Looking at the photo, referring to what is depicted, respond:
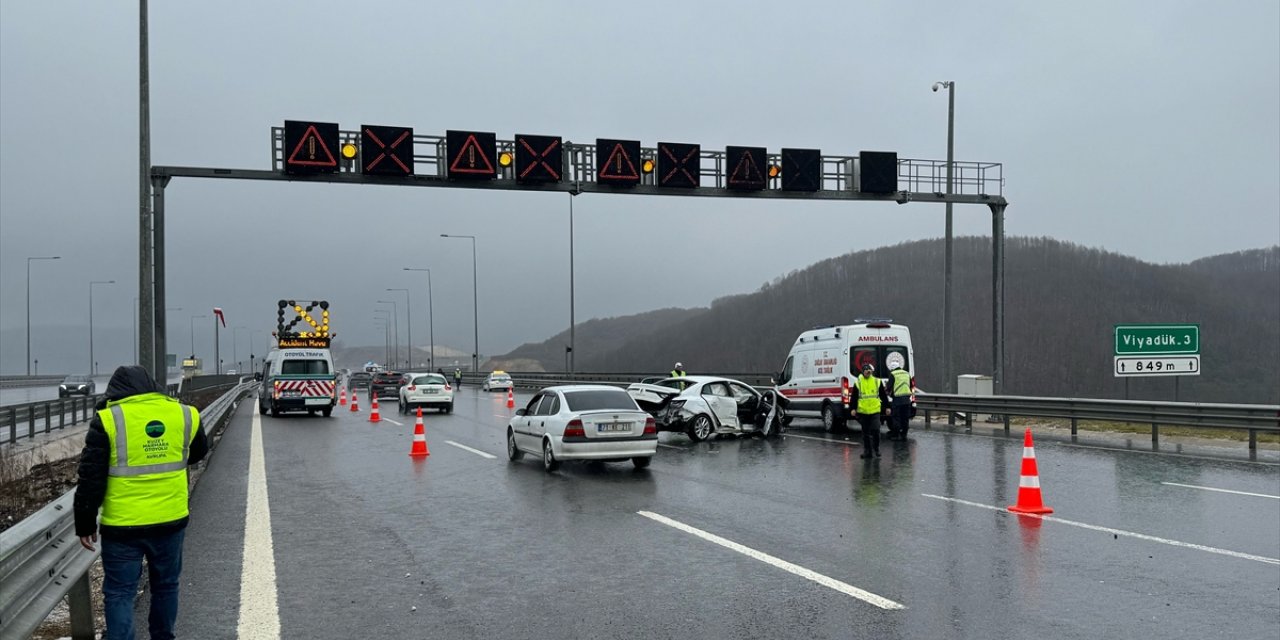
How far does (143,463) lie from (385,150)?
20788 millimetres

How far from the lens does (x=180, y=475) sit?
5.68 m

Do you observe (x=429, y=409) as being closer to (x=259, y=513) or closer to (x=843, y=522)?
(x=259, y=513)

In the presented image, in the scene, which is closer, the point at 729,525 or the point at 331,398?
the point at 729,525

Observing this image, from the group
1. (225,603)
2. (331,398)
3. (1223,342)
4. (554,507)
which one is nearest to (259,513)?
(554,507)

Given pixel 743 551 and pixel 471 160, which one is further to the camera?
pixel 471 160

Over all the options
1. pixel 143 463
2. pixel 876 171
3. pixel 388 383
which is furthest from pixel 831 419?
pixel 388 383

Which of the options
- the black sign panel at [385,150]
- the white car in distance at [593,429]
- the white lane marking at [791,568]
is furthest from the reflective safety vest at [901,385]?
the black sign panel at [385,150]

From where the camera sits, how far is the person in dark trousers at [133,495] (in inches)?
209

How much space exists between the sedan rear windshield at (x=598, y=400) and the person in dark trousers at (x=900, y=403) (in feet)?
23.5

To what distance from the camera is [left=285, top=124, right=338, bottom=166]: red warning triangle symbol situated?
24.5 metres

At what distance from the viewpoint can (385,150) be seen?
25.3 m

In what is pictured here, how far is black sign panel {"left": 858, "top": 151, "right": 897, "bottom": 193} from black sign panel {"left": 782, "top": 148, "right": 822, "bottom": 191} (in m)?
1.45

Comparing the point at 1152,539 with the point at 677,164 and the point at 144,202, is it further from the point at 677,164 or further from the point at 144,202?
the point at 677,164

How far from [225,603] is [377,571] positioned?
1.32 metres
